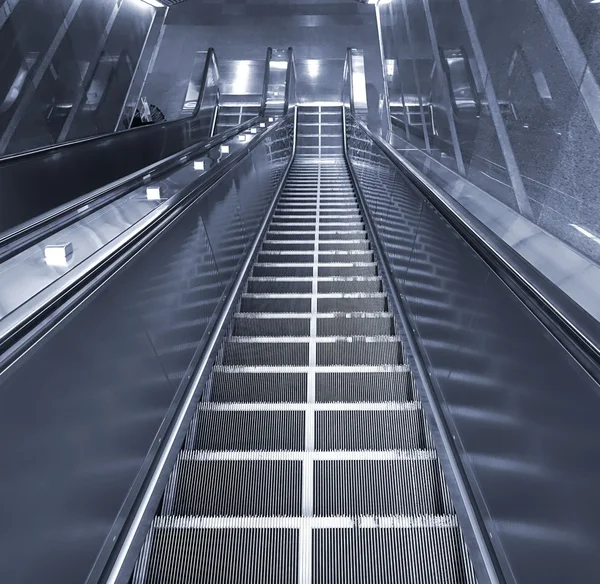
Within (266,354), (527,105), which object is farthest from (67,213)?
(527,105)

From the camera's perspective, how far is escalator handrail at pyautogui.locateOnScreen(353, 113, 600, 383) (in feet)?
Answer: 3.85

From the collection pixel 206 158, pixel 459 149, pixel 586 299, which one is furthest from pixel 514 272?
pixel 459 149

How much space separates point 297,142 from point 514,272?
11369 mm

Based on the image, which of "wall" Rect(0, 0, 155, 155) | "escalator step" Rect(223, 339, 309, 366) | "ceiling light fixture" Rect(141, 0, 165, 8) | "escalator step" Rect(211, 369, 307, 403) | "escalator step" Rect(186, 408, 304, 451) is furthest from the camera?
"ceiling light fixture" Rect(141, 0, 165, 8)

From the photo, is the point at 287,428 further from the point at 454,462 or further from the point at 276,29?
the point at 276,29

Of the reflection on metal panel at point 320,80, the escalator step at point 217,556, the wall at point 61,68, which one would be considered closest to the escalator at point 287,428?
the escalator step at point 217,556

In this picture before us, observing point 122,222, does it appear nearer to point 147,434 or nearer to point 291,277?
point 147,434

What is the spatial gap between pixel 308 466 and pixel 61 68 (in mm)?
6414

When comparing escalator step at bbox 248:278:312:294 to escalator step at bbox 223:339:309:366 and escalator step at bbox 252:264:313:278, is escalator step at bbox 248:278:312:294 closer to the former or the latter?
escalator step at bbox 252:264:313:278

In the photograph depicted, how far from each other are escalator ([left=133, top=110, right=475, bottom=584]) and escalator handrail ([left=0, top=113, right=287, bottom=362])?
92cm

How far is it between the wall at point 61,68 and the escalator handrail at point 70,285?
402 cm

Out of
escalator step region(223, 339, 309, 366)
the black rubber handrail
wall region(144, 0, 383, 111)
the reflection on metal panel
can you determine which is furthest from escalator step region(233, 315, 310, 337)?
wall region(144, 0, 383, 111)

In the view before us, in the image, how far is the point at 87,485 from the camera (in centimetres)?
146

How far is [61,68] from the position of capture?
650 cm
